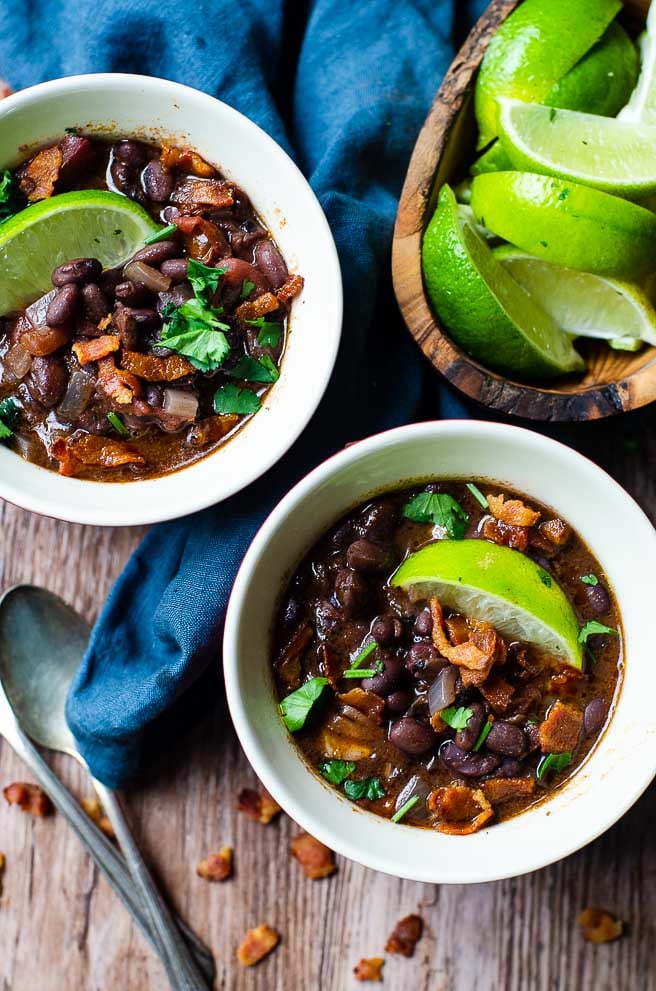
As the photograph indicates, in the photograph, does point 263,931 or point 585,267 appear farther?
point 263,931

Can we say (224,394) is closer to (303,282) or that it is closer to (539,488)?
(303,282)

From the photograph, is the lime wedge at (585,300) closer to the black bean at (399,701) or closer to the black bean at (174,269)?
the black bean at (174,269)

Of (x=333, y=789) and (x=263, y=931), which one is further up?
(x=333, y=789)

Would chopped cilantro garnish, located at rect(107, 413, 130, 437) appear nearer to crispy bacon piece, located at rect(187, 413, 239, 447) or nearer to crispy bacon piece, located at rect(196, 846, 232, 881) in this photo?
crispy bacon piece, located at rect(187, 413, 239, 447)

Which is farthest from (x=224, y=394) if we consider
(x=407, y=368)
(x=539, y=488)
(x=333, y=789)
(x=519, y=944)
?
(x=519, y=944)

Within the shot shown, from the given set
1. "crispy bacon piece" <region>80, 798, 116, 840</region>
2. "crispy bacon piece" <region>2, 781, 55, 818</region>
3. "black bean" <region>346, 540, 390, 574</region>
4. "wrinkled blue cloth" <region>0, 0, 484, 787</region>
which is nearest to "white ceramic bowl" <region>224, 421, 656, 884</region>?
"black bean" <region>346, 540, 390, 574</region>

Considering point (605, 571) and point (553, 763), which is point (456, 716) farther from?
point (605, 571)
